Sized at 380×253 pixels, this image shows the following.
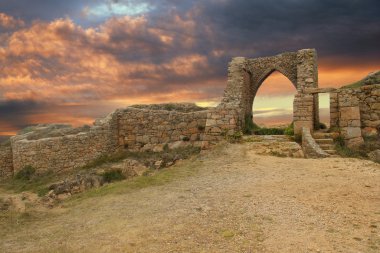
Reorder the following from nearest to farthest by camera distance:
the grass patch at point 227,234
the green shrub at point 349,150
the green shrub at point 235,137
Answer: the grass patch at point 227,234, the green shrub at point 349,150, the green shrub at point 235,137

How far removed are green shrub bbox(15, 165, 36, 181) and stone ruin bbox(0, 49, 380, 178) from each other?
27 centimetres

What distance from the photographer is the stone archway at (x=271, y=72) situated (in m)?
15.2

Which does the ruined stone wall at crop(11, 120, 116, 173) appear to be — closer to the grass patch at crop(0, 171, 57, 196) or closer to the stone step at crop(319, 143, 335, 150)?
the grass patch at crop(0, 171, 57, 196)

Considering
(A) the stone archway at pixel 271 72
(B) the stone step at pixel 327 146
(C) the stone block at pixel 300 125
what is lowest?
(B) the stone step at pixel 327 146

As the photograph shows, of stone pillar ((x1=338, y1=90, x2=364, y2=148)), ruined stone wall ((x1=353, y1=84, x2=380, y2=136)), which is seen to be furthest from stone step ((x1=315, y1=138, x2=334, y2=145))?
ruined stone wall ((x1=353, y1=84, x2=380, y2=136))

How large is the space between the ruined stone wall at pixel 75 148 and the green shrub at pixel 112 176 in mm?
3143

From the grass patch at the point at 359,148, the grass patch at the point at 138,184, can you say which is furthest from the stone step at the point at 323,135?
the grass patch at the point at 138,184

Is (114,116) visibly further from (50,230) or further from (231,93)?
(50,230)

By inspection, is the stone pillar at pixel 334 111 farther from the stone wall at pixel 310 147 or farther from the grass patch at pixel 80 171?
the grass patch at pixel 80 171

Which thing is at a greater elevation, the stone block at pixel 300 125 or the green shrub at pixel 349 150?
the stone block at pixel 300 125

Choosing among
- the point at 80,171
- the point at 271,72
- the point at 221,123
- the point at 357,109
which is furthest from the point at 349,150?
the point at 80,171

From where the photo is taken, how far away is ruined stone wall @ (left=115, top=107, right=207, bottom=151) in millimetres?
17422

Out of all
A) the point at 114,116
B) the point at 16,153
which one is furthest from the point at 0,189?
the point at 114,116

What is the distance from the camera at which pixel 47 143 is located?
1925cm
